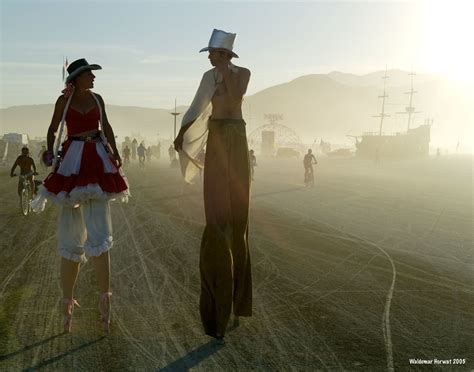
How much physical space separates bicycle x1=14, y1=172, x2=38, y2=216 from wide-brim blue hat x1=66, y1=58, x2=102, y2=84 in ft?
28.2

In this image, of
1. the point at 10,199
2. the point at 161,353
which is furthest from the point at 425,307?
the point at 10,199

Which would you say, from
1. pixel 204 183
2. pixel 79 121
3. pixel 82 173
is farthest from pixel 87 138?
pixel 204 183

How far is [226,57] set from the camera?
14.8ft

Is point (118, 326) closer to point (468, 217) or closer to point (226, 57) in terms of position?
point (226, 57)

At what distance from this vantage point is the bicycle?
12.4 meters

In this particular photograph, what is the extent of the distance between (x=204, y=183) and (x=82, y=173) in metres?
1.10

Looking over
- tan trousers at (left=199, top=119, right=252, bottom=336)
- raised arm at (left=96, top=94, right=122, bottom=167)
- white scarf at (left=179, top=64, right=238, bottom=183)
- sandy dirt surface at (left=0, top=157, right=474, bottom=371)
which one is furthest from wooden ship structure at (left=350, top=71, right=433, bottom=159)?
raised arm at (left=96, top=94, right=122, bottom=167)

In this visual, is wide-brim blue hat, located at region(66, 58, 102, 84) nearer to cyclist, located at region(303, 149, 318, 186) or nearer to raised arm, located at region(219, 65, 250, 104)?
raised arm, located at region(219, 65, 250, 104)

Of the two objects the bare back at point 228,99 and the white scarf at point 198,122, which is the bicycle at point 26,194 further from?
the bare back at point 228,99

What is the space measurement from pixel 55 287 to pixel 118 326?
163 cm

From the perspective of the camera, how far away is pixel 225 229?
4.47 meters

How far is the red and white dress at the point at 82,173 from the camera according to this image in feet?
13.9

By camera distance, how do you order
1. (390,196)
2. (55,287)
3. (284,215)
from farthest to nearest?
(390,196) < (284,215) < (55,287)

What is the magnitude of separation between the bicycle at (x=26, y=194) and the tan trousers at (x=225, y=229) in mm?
9111
